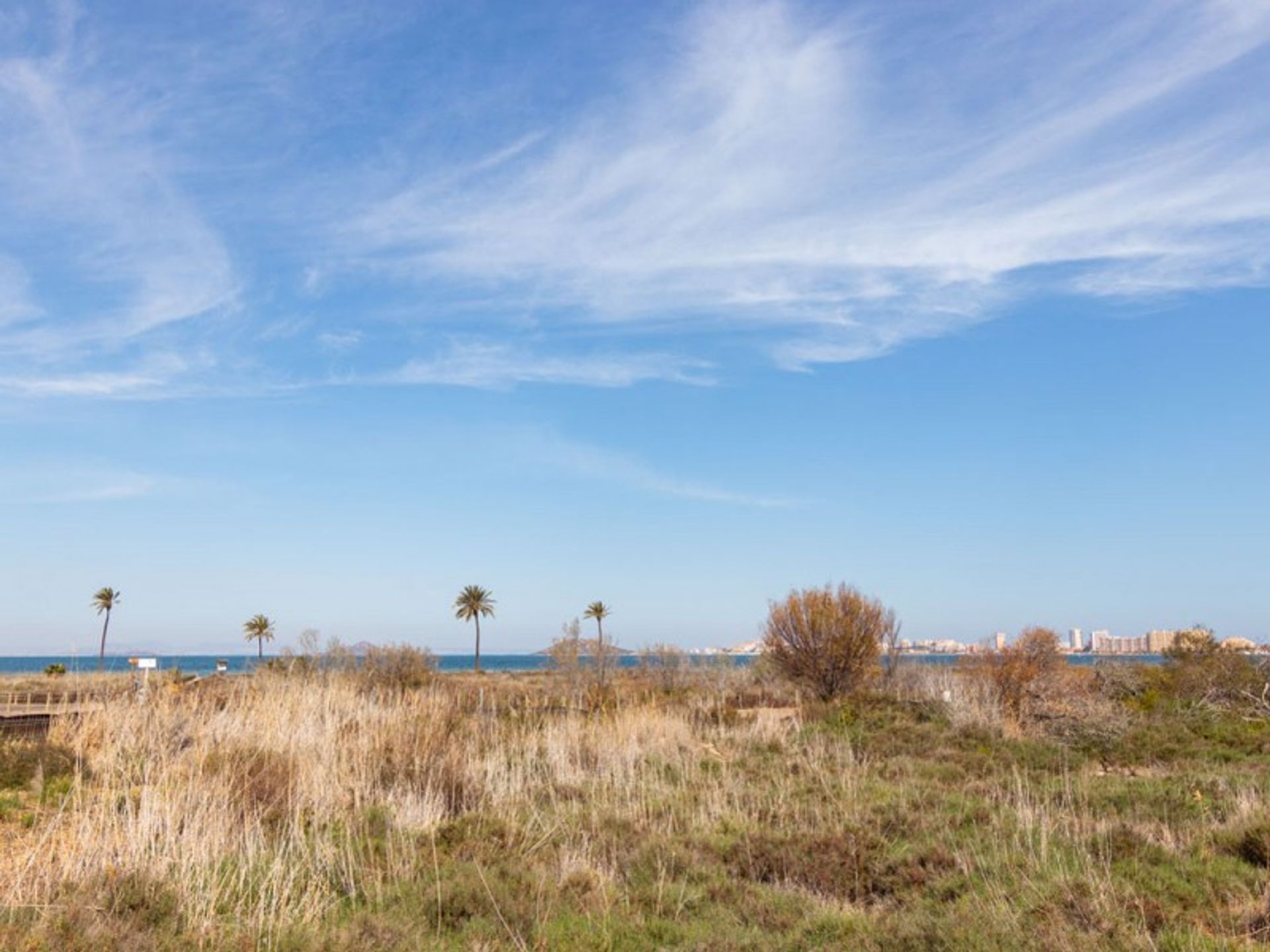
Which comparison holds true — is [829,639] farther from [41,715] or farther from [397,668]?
[41,715]

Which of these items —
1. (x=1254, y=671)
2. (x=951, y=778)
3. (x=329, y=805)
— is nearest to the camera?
(x=329, y=805)

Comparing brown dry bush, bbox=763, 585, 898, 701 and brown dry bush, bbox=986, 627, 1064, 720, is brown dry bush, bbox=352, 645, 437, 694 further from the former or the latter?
brown dry bush, bbox=986, 627, 1064, 720

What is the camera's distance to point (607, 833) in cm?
938

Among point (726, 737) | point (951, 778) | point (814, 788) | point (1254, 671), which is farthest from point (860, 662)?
point (814, 788)

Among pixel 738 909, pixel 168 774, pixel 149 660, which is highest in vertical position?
pixel 149 660

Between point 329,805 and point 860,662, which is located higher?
point 860,662

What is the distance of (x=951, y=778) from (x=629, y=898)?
23.9 feet

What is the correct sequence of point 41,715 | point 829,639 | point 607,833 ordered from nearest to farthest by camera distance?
1. point 607,833
2. point 41,715
3. point 829,639

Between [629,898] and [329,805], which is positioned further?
[329,805]

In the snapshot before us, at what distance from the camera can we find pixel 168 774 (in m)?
10.3

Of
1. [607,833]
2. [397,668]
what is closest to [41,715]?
[397,668]

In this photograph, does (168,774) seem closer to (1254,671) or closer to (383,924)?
(383,924)

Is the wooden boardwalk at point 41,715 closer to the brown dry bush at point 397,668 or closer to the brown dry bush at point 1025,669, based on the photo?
the brown dry bush at point 397,668

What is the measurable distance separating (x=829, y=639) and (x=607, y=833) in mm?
15500
